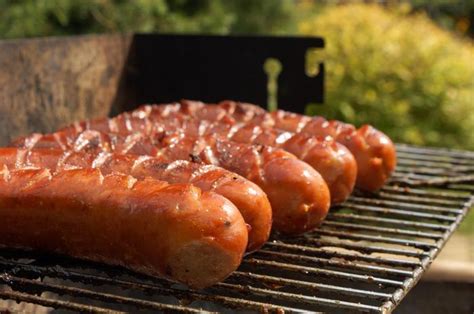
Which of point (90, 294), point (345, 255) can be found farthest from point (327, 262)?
point (90, 294)

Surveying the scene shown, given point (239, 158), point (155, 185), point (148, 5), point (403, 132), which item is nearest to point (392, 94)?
point (403, 132)

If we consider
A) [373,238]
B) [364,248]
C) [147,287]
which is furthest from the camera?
[373,238]

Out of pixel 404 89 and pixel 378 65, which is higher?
pixel 378 65

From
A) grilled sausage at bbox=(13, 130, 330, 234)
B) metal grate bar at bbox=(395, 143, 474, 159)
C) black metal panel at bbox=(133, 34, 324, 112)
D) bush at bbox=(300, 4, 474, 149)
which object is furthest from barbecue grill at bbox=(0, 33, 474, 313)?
bush at bbox=(300, 4, 474, 149)

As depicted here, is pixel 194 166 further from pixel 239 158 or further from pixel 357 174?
pixel 357 174

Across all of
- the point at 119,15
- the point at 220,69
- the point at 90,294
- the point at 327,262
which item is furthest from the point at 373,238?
the point at 119,15

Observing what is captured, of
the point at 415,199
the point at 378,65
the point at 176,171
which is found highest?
the point at 176,171

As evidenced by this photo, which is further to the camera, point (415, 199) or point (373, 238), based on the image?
point (415, 199)

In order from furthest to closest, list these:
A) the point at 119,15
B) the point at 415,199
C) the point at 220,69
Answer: the point at 119,15
the point at 220,69
the point at 415,199

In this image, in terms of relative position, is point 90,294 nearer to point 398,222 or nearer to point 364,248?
point 364,248
